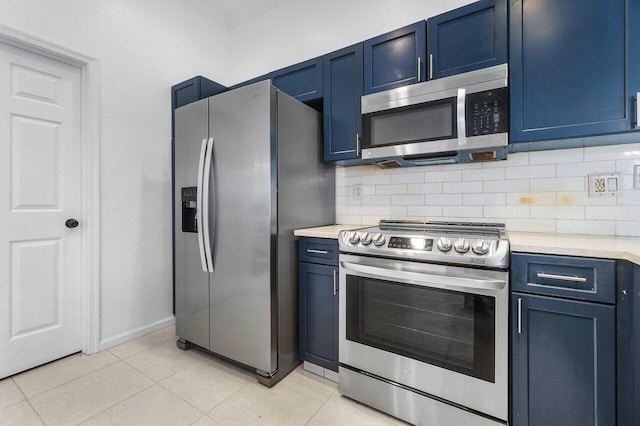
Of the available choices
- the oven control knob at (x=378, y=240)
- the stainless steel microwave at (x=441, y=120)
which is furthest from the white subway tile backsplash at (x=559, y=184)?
the oven control knob at (x=378, y=240)

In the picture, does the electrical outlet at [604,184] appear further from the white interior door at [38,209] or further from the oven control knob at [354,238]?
the white interior door at [38,209]

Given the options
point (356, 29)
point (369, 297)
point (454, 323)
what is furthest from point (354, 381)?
point (356, 29)

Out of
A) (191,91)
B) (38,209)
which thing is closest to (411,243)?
(191,91)

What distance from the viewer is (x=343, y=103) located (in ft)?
7.16

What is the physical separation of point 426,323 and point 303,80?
6.38ft

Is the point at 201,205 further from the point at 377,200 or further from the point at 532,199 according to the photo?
the point at 532,199

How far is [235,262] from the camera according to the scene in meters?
1.99

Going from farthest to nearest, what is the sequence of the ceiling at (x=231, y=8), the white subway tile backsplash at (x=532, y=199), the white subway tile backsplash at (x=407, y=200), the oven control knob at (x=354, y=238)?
the ceiling at (x=231, y=8), the white subway tile backsplash at (x=407, y=200), the white subway tile backsplash at (x=532, y=199), the oven control knob at (x=354, y=238)

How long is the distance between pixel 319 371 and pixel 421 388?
28.2 inches

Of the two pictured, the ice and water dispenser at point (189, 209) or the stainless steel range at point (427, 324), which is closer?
the stainless steel range at point (427, 324)

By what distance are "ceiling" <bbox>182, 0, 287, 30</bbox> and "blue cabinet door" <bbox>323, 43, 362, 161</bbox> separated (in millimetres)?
1396

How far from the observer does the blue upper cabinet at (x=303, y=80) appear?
7.52 ft

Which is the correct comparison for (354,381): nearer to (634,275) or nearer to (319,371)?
(319,371)

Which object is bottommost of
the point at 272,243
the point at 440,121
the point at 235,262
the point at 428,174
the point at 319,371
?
the point at 319,371
